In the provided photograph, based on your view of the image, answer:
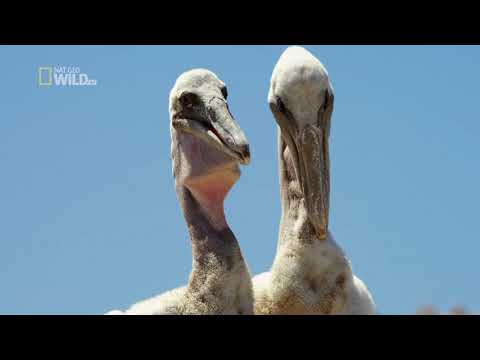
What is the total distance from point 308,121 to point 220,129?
835 millimetres

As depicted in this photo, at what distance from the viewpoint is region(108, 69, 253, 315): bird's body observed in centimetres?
938

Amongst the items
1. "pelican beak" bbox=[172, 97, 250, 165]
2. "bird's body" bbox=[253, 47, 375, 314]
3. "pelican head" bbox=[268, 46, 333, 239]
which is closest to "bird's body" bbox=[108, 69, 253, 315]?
"pelican beak" bbox=[172, 97, 250, 165]

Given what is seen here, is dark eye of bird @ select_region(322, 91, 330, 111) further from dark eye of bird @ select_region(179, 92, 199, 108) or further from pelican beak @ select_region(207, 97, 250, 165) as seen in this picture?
dark eye of bird @ select_region(179, 92, 199, 108)

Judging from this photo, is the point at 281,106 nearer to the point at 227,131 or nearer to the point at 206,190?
the point at 227,131

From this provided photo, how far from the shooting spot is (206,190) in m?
9.98

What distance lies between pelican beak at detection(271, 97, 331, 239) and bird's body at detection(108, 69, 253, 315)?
541 millimetres

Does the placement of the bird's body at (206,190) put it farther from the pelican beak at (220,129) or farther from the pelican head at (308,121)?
the pelican head at (308,121)

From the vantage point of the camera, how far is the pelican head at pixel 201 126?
31.8 feet

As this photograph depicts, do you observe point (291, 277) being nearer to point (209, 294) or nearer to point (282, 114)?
point (209, 294)

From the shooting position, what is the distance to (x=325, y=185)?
9609mm
